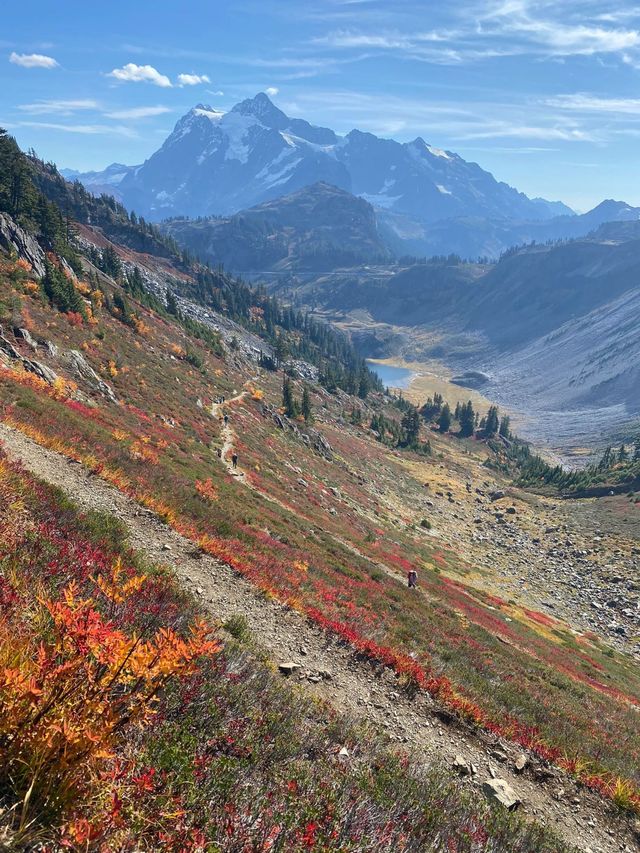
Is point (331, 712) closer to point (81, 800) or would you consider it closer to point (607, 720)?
point (81, 800)

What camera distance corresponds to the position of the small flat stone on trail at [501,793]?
7.41 meters

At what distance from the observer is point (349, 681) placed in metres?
9.59

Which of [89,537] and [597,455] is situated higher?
[89,537]

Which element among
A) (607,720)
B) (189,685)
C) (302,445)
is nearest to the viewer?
(189,685)

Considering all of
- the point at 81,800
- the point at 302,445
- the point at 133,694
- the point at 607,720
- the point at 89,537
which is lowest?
the point at 302,445

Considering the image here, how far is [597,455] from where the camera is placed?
16100 centimetres

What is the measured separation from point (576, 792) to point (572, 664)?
721 inches

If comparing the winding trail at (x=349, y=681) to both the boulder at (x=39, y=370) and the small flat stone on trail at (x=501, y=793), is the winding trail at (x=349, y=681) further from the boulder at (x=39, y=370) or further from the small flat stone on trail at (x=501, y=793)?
the boulder at (x=39, y=370)

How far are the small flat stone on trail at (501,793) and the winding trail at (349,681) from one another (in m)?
0.19

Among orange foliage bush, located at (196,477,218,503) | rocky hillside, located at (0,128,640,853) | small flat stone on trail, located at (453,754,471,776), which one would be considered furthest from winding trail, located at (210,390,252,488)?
small flat stone on trail, located at (453,754,471,776)

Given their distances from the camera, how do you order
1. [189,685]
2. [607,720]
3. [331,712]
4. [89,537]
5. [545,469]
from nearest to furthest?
1. [189,685]
2. [331,712]
3. [89,537]
4. [607,720]
5. [545,469]

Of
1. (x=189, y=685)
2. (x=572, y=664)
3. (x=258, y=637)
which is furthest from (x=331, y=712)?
(x=572, y=664)

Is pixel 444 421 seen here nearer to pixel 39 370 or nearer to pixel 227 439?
pixel 227 439

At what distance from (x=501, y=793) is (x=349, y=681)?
3338mm
